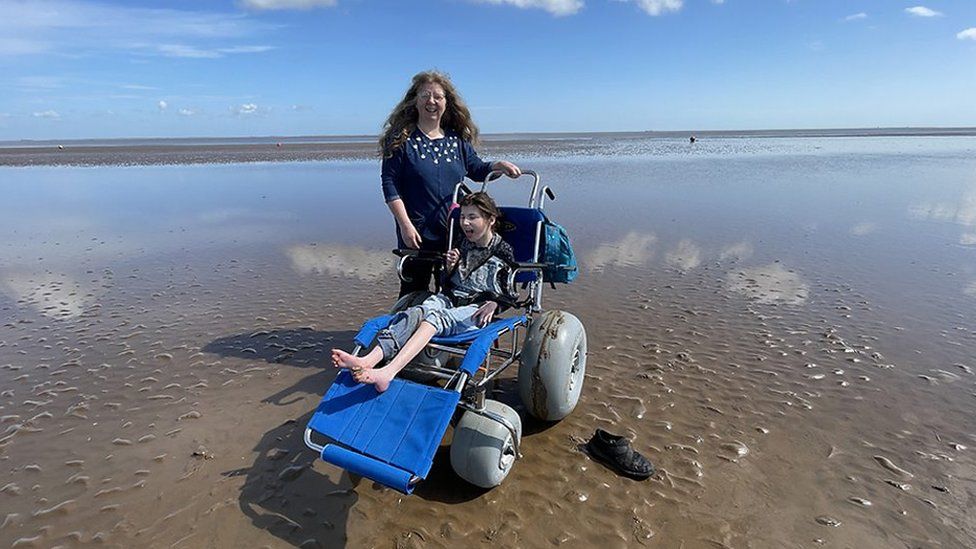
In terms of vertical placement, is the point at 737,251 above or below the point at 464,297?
below

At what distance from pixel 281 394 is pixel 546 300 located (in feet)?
12.7

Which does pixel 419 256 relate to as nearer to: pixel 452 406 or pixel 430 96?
pixel 430 96

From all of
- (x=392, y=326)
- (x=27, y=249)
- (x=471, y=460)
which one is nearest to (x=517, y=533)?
(x=471, y=460)

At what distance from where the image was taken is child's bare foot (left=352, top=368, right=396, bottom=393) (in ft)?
11.6

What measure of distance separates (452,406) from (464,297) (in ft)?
4.40

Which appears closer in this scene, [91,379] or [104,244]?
[91,379]

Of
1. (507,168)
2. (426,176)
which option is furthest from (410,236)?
(507,168)

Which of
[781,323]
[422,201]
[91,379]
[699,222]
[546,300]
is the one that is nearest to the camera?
[422,201]

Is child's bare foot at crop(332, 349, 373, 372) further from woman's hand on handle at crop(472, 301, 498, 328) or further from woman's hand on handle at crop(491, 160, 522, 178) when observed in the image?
woman's hand on handle at crop(491, 160, 522, 178)

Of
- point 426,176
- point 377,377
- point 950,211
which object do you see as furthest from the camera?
point 950,211

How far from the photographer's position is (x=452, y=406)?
3477mm

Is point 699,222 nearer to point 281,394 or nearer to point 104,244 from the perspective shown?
point 281,394

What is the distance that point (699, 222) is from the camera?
12.4 metres

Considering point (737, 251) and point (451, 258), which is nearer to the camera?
point (451, 258)
